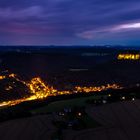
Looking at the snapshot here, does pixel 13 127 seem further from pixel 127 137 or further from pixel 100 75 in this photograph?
pixel 100 75

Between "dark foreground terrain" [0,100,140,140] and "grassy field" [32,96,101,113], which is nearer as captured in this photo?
"dark foreground terrain" [0,100,140,140]

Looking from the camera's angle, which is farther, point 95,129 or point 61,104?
point 61,104

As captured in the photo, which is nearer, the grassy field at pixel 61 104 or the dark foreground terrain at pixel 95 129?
the dark foreground terrain at pixel 95 129

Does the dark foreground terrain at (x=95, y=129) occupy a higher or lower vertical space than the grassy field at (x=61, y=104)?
higher

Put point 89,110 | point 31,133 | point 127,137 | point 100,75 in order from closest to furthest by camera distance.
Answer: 1. point 127,137
2. point 31,133
3. point 89,110
4. point 100,75

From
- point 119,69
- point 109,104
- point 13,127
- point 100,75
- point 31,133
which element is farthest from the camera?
point 119,69

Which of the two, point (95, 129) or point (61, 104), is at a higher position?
point (95, 129)

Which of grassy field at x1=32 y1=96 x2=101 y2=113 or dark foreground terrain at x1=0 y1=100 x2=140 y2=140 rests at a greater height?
dark foreground terrain at x1=0 y1=100 x2=140 y2=140

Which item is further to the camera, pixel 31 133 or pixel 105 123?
pixel 105 123

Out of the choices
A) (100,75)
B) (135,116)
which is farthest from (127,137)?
(100,75)
